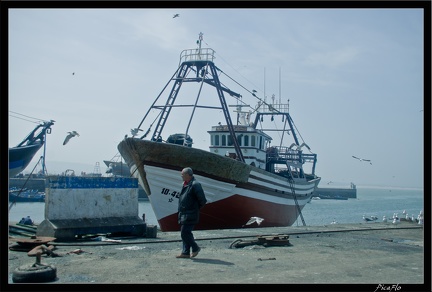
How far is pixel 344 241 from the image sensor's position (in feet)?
30.6

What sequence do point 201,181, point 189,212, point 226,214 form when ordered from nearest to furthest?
point 189,212
point 201,181
point 226,214

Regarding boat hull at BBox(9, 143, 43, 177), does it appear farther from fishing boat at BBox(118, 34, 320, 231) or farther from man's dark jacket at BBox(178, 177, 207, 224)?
man's dark jacket at BBox(178, 177, 207, 224)

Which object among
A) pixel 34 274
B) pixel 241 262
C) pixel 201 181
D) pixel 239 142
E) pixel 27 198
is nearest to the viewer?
pixel 34 274

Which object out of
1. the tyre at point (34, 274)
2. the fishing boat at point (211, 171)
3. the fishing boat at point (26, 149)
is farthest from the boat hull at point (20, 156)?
the tyre at point (34, 274)

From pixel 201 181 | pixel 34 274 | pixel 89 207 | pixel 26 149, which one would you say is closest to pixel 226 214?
pixel 201 181

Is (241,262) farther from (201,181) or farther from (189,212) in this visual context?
(201,181)

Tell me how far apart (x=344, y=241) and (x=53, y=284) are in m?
6.18

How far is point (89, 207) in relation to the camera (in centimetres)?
897

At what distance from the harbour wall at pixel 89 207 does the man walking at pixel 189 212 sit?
99.4 inches

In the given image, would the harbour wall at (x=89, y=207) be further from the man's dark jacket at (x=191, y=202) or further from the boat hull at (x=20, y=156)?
→ the boat hull at (x=20, y=156)

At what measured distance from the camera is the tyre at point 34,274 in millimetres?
5125

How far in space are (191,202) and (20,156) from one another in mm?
33885

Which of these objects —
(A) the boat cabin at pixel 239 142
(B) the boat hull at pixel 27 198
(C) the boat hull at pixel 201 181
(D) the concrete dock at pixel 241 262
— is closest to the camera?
(D) the concrete dock at pixel 241 262

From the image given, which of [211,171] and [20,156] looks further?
[20,156]
